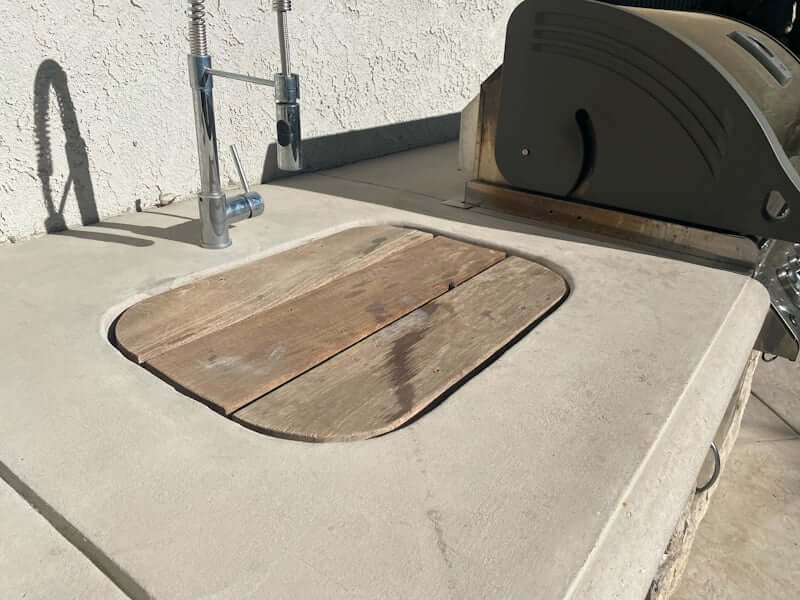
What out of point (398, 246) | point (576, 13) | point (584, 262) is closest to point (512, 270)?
point (584, 262)

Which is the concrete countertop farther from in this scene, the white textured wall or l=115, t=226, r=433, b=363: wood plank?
the white textured wall

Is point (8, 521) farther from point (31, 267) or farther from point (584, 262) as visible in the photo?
point (584, 262)

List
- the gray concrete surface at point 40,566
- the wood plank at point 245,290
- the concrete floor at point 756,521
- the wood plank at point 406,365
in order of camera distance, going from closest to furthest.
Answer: the gray concrete surface at point 40,566 < the wood plank at point 406,365 < the wood plank at point 245,290 < the concrete floor at point 756,521

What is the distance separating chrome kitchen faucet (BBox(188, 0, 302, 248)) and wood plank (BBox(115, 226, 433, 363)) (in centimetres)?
13

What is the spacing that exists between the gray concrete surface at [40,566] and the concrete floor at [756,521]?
1.39 metres

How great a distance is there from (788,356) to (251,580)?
116 centimetres

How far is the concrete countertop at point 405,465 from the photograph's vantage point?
578 mm

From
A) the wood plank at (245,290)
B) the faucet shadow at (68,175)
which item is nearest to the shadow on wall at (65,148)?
the faucet shadow at (68,175)

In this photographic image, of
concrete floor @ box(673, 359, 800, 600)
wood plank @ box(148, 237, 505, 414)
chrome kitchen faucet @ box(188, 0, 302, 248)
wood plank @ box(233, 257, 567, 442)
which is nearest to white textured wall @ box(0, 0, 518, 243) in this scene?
chrome kitchen faucet @ box(188, 0, 302, 248)

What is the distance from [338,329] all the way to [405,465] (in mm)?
341

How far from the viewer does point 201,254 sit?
1268mm

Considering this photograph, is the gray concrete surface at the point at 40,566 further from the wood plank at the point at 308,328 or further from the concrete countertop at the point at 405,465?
the wood plank at the point at 308,328

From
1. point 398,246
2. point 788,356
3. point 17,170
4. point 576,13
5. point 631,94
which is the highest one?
point 576,13

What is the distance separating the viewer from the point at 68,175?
1.37m
